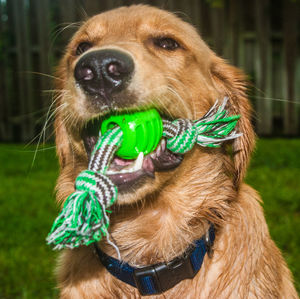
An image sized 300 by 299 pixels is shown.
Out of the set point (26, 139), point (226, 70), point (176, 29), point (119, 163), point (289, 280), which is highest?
point (176, 29)

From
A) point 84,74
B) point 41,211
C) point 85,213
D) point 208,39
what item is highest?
point 84,74

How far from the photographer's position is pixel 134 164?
7.75 ft

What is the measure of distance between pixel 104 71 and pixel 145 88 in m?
0.24

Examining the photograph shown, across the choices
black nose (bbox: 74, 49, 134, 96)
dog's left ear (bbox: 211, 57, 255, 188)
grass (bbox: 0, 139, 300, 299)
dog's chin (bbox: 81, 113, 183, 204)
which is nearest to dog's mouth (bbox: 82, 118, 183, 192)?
dog's chin (bbox: 81, 113, 183, 204)

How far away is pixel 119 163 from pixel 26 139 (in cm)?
922

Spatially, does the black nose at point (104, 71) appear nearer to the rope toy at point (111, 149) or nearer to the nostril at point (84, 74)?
the nostril at point (84, 74)

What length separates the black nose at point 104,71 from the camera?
7.30 ft

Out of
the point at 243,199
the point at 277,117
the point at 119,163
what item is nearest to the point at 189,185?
the point at 243,199

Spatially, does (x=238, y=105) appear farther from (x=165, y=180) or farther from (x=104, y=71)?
(x=104, y=71)

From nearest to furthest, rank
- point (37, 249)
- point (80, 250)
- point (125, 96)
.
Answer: point (125, 96), point (80, 250), point (37, 249)

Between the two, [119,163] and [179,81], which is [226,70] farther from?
[119,163]

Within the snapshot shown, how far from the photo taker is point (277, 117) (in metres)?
11.3

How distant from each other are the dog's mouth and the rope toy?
6cm

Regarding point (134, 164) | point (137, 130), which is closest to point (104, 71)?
point (137, 130)
